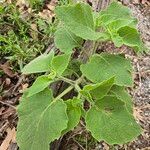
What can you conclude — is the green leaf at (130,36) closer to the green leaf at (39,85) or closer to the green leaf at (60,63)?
the green leaf at (60,63)

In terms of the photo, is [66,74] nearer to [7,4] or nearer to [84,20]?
[84,20]

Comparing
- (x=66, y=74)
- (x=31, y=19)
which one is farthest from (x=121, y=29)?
A: (x=31, y=19)

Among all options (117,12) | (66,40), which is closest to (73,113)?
(66,40)

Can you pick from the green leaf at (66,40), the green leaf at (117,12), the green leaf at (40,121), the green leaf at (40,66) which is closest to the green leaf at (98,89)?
the green leaf at (40,121)

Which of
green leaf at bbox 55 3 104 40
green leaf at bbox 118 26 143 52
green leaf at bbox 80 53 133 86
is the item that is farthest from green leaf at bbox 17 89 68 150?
green leaf at bbox 118 26 143 52

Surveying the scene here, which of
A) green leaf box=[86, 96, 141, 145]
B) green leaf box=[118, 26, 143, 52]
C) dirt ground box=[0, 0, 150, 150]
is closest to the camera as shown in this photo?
green leaf box=[86, 96, 141, 145]

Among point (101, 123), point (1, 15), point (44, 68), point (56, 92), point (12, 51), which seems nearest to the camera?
point (101, 123)

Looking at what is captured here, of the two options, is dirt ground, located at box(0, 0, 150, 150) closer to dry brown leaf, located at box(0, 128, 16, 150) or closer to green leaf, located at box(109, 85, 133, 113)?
dry brown leaf, located at box(0, 128, 16, 150)
